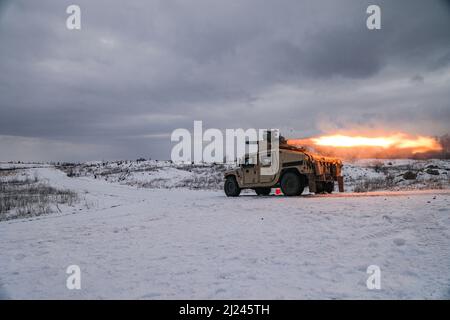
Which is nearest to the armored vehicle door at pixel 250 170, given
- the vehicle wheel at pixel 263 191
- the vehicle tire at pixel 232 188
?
the vehicle tire at pixel 232 188

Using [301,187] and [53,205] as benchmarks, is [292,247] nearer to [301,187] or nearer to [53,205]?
[301,187]

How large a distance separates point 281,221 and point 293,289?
128 inches

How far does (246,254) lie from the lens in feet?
15.0

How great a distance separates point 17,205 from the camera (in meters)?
11.9

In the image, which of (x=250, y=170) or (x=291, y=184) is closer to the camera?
(x=291, y=184)

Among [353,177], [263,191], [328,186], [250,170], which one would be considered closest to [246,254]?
[250,170]

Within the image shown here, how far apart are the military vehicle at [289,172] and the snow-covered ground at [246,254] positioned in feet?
9.62

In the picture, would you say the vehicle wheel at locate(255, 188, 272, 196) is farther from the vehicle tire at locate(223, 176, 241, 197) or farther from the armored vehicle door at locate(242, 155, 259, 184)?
the armored vehicle door at locate(242, 155, 259, 184)

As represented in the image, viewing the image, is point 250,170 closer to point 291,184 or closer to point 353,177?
point 291,184

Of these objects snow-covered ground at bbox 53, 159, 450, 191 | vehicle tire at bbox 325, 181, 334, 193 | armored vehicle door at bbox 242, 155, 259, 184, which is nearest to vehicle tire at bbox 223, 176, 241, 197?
armored vehicle door at bbox 242, 155, 259, 184

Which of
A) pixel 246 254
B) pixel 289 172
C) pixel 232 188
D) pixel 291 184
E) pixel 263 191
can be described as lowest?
pixel 246 254

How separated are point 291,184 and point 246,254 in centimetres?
655

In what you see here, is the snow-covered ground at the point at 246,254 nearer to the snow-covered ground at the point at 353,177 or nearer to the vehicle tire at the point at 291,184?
the vehicle tire at the point at 291,184
